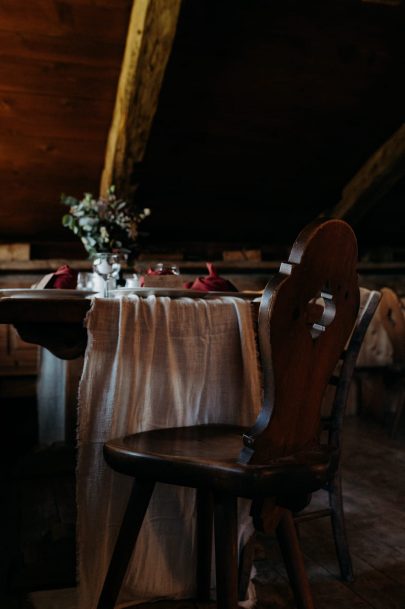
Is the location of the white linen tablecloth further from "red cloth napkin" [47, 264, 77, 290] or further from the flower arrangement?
the flower arrangement

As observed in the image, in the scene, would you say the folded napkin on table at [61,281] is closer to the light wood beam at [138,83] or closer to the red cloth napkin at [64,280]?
the red cloth napkin at [64,280]

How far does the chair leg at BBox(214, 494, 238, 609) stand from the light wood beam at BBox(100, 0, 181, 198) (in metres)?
2.82

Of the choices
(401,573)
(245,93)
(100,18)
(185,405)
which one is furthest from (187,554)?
(245,93)

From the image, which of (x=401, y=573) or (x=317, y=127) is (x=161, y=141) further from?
(x=401, y=573)

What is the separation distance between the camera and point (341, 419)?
5.31 feet

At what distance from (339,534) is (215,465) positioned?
2.73ft

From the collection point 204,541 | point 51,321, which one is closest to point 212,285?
point 51,321

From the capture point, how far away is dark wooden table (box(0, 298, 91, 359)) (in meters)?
1.24

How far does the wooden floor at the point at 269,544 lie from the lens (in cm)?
A: 155

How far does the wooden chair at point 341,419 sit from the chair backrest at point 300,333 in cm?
52

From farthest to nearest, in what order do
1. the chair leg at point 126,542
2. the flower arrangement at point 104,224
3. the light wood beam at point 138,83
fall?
the light wood beam at point 138,83 → the flower arrangement at point 104,224 → the chair leg at point 126,542

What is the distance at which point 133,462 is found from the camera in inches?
43.6

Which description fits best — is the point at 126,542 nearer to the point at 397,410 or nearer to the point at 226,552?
the point at 226,552

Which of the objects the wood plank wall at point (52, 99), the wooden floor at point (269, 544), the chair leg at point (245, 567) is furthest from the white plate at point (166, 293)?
the wood plank wall at point (52, 99)
